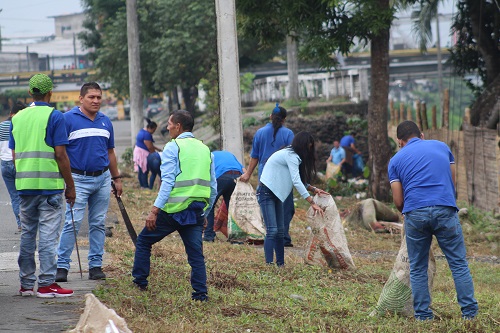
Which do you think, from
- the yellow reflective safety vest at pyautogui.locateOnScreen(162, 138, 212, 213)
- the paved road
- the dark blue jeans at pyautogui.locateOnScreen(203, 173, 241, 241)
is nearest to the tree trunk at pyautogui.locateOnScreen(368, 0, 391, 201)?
the dark blue jeans at pyautogui.locateOnScreen(203, 173, 241, 241)

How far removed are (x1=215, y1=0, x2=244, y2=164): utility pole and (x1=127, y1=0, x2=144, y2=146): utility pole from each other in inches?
448

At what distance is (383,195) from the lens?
18.4m

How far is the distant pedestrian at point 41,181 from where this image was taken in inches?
284

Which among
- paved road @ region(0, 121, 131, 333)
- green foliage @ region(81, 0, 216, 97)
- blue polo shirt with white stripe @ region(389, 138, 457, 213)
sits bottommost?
paved road @ region(0, 121, 131, 333)

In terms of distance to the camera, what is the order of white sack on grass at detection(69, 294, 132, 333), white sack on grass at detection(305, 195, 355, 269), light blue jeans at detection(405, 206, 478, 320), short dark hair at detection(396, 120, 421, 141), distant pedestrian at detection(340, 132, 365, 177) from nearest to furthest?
white sack on grass at detection(69, 294, 132, 333)
light blue jeans at detection(405, 206, 478, 320)
short dark hair at detection(396, 120, 421, 141)
white sack on grass at detection(305, 195, 355, 269)
distant pedestrian at detection(340, 132, 365, 177)

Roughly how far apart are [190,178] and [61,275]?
68.5 inches

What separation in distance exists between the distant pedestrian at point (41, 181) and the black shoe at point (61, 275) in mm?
668

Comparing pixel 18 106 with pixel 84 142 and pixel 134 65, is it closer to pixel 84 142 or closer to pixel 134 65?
pixel 84 142

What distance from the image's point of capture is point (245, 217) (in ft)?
39.2

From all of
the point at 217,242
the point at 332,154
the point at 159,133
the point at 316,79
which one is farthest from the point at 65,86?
the point at 217,242

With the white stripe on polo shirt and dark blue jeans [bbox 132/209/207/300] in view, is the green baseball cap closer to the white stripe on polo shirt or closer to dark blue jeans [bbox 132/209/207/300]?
the white stripe on polo shirt

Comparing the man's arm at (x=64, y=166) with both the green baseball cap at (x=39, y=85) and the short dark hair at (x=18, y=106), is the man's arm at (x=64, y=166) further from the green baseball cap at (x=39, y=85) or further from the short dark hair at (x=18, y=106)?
the short dark hair at (x=18, y=106)

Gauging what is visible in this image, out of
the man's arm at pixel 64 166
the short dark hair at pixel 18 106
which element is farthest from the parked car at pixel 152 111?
the man's arm at pixel 64 166

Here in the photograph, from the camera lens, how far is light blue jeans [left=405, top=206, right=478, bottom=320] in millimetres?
6852
